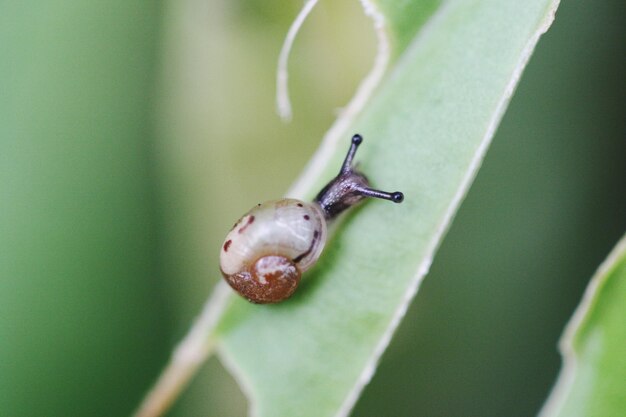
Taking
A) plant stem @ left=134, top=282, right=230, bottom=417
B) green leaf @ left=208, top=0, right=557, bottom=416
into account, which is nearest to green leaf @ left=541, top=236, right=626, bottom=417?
green leaf @ left=208, top=0, right=557, bottom=416

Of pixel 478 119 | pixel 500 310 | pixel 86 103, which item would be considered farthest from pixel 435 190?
pixel 86 103

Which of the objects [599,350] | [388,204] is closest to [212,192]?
[388,204]

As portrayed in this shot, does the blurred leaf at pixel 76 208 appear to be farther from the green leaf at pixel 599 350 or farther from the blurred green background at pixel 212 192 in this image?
the green leaf at pixel 599 350

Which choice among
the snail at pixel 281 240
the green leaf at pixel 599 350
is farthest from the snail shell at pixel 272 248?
the green leaf at pixel 599 350

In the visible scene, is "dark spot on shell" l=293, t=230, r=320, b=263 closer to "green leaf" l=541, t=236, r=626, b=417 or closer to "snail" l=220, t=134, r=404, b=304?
"snail" l=220, t=134, r=404, b=304

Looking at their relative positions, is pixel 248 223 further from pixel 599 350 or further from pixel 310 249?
pixel 599 350

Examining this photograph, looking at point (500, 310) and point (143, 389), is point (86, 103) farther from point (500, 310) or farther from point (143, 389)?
point (500, 310)

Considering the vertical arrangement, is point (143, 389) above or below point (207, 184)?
below
